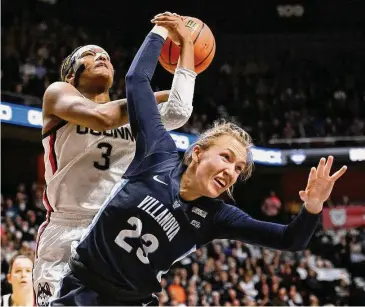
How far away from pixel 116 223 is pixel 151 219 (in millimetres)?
114

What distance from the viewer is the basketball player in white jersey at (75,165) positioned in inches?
120

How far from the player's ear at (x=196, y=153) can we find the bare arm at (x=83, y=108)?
1.80 feet

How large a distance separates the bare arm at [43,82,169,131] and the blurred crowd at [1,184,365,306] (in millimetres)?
6828

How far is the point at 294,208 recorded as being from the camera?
17891 millimetres

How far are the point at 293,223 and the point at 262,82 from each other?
1673 centimetres

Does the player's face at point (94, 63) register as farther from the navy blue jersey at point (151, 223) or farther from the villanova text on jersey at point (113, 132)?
the navy blue jersey at point (151, 223)

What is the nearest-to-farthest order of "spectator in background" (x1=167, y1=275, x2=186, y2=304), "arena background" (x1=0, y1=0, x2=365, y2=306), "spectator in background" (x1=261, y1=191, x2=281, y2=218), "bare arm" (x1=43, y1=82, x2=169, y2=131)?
"bare arm" (x1=43, y1=82, x2=169, y2=131) → "spectator in background" (x1=167, y1=275, x2=186, y2=304) → "arena background" (x1=0, y1=0, x2=365, y2=306) → "spectator in background" (x1=261, y1=191, x2=281, y2=218)

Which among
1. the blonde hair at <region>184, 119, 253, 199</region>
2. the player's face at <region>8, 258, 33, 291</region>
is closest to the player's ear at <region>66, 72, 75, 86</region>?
the blonde hair at <region>184, 119, 253, 199</region>

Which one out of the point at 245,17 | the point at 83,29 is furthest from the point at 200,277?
the point at 245,17

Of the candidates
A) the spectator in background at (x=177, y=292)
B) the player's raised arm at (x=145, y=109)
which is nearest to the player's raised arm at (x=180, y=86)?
the player's raised arm at (x=145, y=109)

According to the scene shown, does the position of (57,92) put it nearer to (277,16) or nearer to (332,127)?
(332,127)

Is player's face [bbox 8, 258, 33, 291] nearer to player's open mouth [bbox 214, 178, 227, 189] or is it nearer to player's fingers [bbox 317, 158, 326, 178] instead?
player's open mouth [bbox 214, 178, 227, 189]

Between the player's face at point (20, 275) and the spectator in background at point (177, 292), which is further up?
the player's face at point (20, 275)

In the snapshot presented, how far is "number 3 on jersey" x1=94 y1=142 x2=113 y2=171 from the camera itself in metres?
3.10
